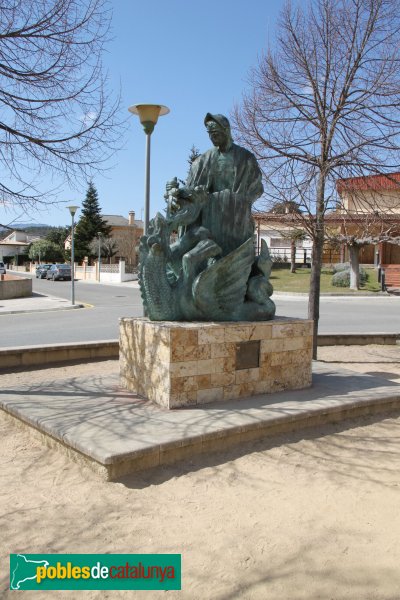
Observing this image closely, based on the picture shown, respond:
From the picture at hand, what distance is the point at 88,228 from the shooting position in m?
55.6

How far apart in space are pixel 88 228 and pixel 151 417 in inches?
2077

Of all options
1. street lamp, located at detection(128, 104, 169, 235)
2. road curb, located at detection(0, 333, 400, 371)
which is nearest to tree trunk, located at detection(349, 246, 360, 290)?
road curb, located at detection(0, 333, 400, 371)

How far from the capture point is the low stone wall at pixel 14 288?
23.5 meters

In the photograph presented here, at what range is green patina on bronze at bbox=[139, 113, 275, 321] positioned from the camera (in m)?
5.76

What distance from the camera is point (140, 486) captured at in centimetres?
392

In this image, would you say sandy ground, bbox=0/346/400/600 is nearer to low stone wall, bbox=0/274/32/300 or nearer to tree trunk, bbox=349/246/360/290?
low stone wall, bbox=0/274/32/300

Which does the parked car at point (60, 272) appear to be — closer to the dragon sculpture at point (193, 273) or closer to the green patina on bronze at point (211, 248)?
the green patina on bronze at point (211, 248)

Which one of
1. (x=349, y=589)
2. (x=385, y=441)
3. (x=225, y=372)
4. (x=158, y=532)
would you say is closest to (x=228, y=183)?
(x=225, y=372)

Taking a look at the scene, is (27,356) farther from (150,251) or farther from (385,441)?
(385,441)

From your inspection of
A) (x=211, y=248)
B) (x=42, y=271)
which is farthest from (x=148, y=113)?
(x=42, y=271)

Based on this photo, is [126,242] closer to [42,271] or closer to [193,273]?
[42,271]

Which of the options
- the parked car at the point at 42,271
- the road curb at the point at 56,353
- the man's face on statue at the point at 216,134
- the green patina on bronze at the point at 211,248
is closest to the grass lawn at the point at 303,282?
the road curb at the point at 56,353

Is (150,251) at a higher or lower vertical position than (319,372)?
A: higher

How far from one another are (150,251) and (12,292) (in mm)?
20248
